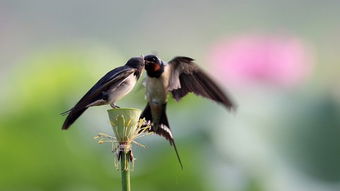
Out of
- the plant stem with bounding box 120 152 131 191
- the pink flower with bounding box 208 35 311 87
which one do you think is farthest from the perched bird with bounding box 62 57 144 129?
the pink flower with bounding box 208 35 311 87

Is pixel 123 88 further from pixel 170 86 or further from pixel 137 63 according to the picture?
pixel 170 86

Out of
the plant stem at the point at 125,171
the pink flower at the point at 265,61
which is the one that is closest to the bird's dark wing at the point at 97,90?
the plant stem at the point at 125,171

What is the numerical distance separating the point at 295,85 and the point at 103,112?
0.86 meters

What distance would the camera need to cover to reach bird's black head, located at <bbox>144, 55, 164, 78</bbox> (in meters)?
1.56

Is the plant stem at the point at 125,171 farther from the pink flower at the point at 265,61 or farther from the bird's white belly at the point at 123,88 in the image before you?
the pink flower at the point at 265,61

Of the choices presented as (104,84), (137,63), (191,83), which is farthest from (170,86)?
(104,84)

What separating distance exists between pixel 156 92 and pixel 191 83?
0.24 meters

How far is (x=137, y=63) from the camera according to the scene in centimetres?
124

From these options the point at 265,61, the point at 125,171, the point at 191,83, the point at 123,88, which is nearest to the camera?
the point at 125,171

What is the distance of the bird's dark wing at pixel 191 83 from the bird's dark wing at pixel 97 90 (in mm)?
280

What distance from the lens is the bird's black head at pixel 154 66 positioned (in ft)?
5.13

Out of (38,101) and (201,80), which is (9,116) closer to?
(38,101)

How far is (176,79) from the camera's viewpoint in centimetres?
165

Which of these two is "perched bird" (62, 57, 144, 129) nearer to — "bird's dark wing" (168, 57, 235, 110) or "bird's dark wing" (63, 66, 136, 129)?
"bird's dark wing" (63, 66, 136, 129)
